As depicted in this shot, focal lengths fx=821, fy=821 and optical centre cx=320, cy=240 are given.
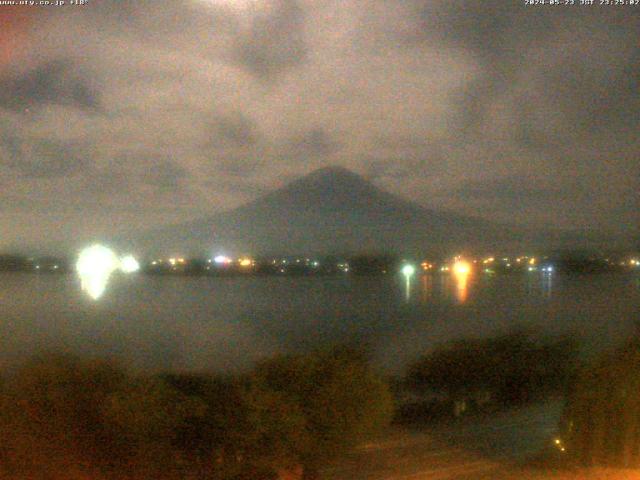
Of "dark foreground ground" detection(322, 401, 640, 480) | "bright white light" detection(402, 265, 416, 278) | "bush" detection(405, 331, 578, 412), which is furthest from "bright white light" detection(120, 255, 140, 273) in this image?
"dark foreground ground" detection(322, 401, 640, 480)

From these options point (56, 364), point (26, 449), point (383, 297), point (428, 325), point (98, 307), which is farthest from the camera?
point (383, 297)

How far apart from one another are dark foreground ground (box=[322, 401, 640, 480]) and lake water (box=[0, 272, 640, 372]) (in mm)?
7680

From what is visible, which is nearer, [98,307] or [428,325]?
[428,325]

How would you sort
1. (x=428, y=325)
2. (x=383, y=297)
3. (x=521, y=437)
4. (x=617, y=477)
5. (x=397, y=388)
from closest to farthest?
(x=617, y=477)
(x=521, y=437)
(x=397, y=388)
(x=428, y=325)
(x=383, y=297)

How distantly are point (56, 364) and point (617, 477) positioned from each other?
7.77 metres

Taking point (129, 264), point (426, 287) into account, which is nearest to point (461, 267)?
point (426, 287)

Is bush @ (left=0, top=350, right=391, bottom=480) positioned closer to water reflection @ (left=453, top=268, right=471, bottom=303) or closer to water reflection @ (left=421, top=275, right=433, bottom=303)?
water reflection @ (left=421, top=275, right=433, bottom=303)

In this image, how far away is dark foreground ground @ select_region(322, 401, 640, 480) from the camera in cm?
1195

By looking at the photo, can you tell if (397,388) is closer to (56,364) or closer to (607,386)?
(607,386)

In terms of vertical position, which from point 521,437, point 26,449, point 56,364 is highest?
point 56,364

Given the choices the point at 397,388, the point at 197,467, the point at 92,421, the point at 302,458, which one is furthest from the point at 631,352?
the point at 397,388

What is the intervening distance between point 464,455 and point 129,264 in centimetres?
7673

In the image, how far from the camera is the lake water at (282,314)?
33594mm

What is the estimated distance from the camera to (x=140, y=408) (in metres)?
9.23
